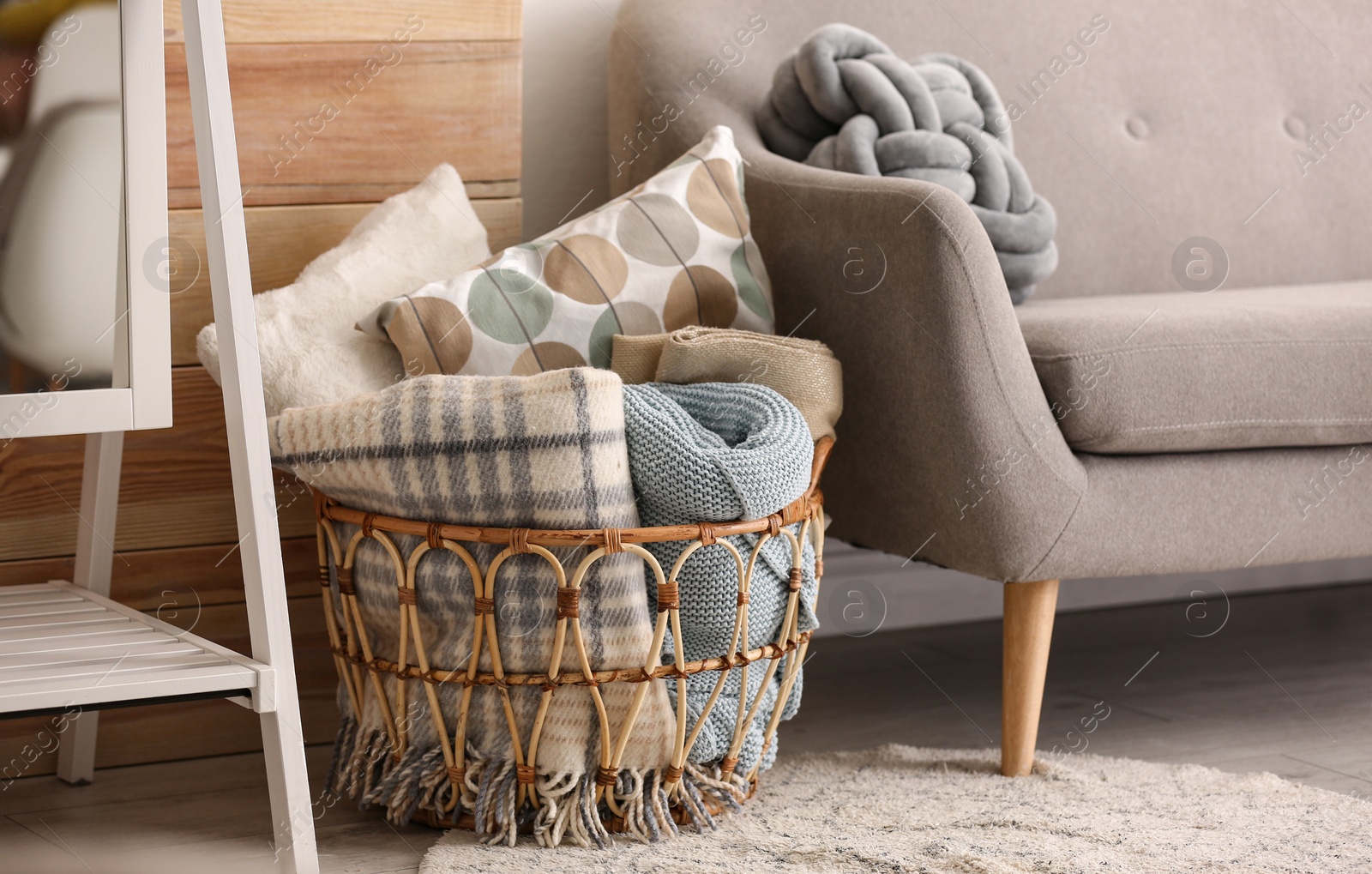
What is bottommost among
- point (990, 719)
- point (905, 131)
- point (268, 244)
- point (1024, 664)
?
point (990, 719)

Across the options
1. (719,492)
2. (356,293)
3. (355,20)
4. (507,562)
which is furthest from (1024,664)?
(355,20)

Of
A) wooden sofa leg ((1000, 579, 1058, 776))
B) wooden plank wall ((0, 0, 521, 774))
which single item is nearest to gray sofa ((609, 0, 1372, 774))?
wooden sofa leg ((1000, 579, 1058, 776))

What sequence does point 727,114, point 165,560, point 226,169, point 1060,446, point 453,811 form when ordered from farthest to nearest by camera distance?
point 727,114 < point 165,560 < point 1060,446 < point 453,811 < point 226,169

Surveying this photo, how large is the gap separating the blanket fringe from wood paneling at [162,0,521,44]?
2.28 feet

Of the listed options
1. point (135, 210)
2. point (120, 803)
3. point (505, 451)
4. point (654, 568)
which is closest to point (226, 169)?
point (135, 210)

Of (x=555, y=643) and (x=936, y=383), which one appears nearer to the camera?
(x=555, y=643)

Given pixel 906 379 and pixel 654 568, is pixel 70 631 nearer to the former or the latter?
pixel 654 568

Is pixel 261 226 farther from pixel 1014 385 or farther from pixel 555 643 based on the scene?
pixel 1014 385

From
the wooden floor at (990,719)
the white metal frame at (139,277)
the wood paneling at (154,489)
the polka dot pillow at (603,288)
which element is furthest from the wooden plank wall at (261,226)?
the white metal frame at (139,277)

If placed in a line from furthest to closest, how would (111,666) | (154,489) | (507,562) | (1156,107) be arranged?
(1156,107)
(154,489)
(507,562)
(111,666)

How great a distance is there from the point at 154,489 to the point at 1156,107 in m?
1.37

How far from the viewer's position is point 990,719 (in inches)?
52.8

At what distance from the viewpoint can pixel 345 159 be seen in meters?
1.27

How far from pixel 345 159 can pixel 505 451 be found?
0.54 m
